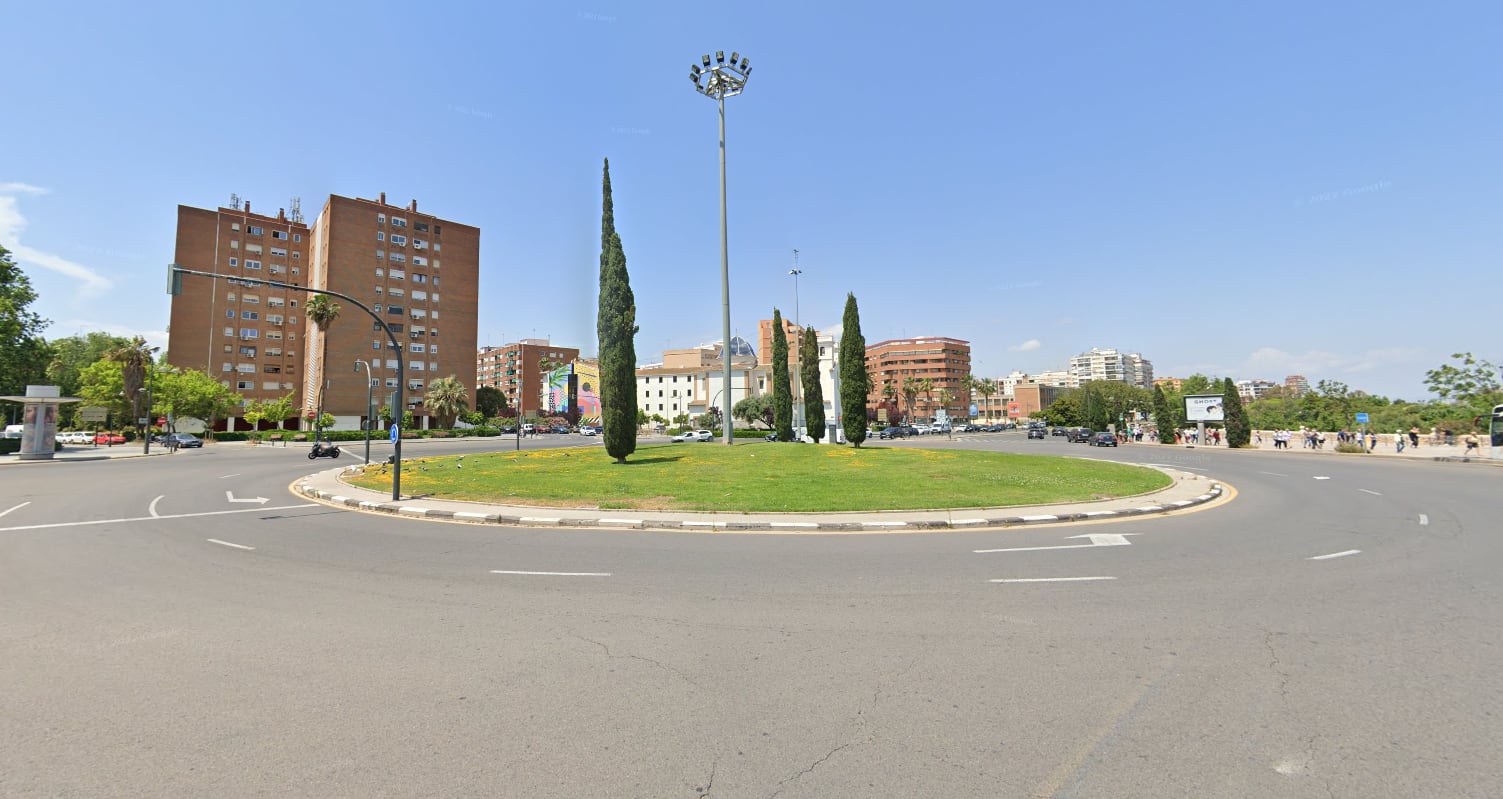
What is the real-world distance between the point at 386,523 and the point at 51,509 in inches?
401

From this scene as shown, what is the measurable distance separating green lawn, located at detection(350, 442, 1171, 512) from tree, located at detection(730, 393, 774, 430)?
2372 inches

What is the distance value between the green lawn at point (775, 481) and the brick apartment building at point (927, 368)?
134 meters

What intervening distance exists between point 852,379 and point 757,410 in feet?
178

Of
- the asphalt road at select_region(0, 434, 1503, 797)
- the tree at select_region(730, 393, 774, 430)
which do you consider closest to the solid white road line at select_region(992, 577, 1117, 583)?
the asphalt road at select_region(0, 434, 1503, 797)

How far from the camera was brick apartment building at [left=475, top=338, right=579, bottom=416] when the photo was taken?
14212 cm

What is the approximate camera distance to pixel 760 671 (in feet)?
15.8

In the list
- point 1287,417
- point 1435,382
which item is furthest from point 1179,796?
point 1287,417

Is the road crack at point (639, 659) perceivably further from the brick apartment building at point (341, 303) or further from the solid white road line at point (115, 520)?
Answer: the brick apartment building at point (341, 303)

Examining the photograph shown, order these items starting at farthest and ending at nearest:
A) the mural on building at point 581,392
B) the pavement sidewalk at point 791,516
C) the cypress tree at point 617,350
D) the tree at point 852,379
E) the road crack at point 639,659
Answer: the mural on building at point 581,392 → the tree at point 852,379 → the cypress tree at point 617,350 → the pavement sidewalk at point 791,516 → the road crack at point 639,659

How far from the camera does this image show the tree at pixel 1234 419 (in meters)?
51.3

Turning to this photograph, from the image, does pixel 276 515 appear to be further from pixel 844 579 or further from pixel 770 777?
pixel 770 777

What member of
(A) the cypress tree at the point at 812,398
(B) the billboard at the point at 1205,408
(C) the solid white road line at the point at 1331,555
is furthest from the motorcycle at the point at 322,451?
(B) the billboard at the point at 1205,408

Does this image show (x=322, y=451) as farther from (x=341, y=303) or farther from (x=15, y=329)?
(x=341, y=303)

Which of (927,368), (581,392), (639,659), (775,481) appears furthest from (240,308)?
(927,368)
